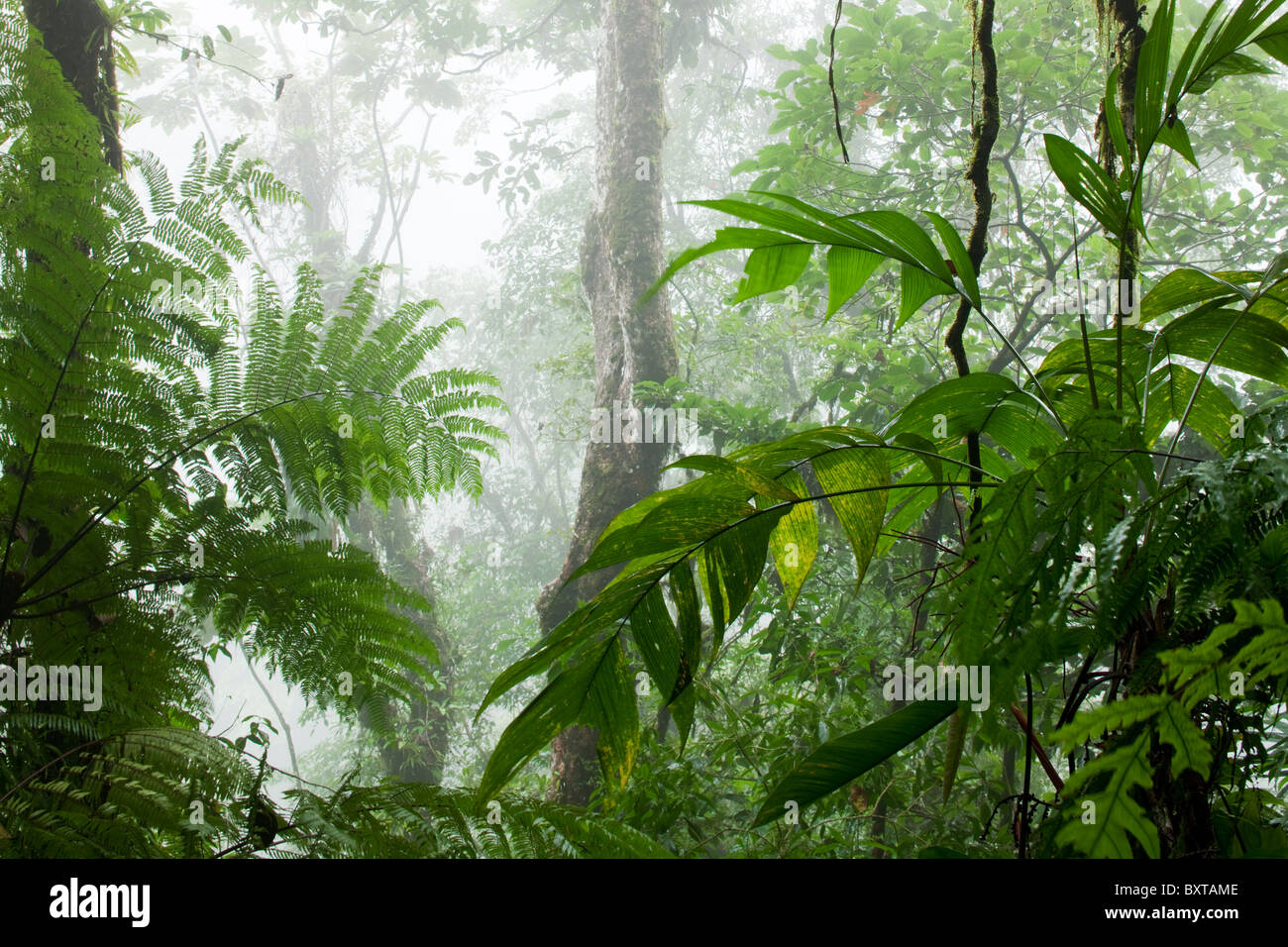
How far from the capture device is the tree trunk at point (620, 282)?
164 inches

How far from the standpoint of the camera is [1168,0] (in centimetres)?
82

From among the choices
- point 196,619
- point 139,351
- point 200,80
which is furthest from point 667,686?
point 200,80

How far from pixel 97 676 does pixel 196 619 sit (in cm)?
26

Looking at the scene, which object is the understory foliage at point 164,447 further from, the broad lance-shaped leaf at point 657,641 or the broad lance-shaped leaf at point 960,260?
the broad lance-shaped leaf at point 960,260

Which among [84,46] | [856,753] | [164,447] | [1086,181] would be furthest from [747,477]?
[84,46]

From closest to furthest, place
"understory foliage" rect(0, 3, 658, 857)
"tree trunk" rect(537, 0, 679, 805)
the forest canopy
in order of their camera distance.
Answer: the forest canopy, "understory foliage" rect(0, 3, 658, 857), "tree trunk" rect(537, 0, 679, 805)

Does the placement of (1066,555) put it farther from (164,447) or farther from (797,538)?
(164,447)

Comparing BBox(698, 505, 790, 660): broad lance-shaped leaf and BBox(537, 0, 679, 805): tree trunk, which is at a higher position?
BBox(537, 0, 679, 805): tree trunk

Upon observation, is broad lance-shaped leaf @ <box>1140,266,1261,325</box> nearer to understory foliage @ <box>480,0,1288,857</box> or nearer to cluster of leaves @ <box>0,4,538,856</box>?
understory foliage @ <box>480,0,1288,857</box>

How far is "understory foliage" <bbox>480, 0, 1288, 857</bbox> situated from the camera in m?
0.55

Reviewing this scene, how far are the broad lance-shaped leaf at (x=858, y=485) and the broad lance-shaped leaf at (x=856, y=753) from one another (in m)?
0.18

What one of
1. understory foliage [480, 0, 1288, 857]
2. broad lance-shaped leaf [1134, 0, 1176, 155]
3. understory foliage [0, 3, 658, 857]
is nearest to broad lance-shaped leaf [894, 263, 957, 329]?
understory foliage [480, 0, 1288, 857]
